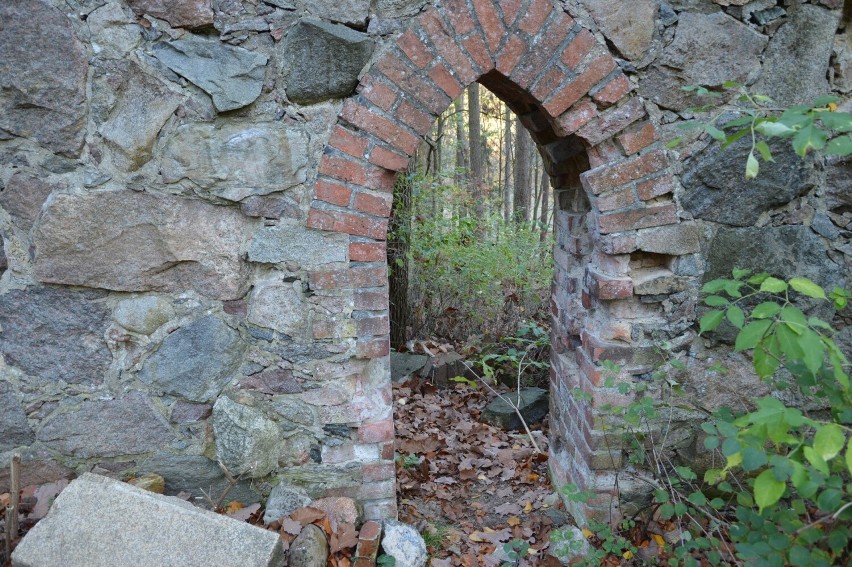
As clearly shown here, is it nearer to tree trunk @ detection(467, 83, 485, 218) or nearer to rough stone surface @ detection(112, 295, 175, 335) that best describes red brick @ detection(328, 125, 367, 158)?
rough stone surface @ detection(112, 295, 175, 335)

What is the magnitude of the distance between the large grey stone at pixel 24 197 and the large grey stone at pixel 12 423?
2.21 ft

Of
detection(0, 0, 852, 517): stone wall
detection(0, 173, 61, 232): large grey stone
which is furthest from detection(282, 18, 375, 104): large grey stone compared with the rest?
detection(0, 173, 61, 232): large grey stone

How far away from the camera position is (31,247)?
2.30m

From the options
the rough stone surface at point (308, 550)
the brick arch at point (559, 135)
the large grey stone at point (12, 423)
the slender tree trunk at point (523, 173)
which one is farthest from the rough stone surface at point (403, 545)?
the slender tree trunk at point (523, 173)

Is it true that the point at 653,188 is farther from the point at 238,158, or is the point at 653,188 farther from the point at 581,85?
the point at 238,158

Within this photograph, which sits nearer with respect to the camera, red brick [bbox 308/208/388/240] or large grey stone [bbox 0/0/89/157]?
large grey stone [bbox 0/0/89/157]

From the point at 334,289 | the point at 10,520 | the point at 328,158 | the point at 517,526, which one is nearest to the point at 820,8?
the point at 328,158

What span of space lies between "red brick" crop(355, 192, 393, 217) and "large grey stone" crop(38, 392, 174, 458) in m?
1.19

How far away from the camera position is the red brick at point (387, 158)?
237 cm

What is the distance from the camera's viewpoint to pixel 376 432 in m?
2.57

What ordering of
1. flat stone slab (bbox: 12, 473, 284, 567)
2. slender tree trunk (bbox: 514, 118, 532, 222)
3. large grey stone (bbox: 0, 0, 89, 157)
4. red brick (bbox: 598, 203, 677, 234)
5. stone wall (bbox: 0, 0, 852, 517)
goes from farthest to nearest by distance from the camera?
1. slender tree trunk (bbox: 514, 118, 532, 222)
2. red brick (bbox: 598, 203, 677, 234)
3. stone wall (bbox: 0, 0, 852, 517)
4. large grey stone (bbox: 0, 0, 89, 157)
5. flat stone slab (bbox: 12, 473, 284, 567)

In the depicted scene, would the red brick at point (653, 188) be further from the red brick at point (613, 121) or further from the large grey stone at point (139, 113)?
the large grey stone at point (139, 113)

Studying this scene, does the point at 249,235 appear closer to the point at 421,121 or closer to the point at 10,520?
the point at 421,121

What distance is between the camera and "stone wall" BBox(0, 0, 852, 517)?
226 cm
